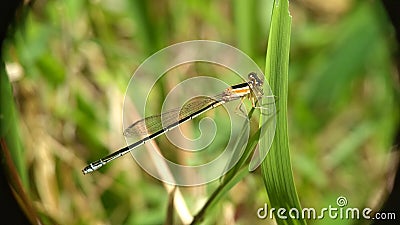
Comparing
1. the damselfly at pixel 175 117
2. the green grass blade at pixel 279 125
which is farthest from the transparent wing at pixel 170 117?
the green grass blade at pixel 279 125

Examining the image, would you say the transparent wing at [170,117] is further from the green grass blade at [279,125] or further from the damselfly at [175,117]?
the green grass blade at [279,125]

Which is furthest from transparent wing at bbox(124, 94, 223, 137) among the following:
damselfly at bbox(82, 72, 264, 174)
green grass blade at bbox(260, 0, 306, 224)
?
green grass blade at bbox(260, 0, 306, 224)

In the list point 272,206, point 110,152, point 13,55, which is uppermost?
point 13,55

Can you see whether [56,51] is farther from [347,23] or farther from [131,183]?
[347,23]

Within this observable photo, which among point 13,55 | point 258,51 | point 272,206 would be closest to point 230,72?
point 258,51

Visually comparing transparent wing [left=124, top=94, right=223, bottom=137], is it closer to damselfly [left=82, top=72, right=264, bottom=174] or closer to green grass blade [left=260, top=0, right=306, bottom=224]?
damselfly [left=82, top=72, right=264, bottom=174]

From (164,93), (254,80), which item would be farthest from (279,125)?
(164,93)
